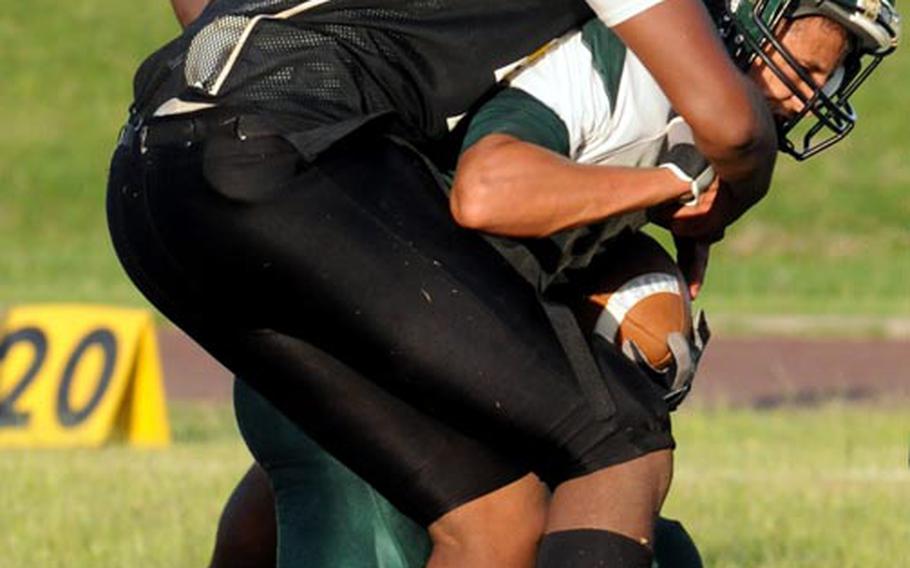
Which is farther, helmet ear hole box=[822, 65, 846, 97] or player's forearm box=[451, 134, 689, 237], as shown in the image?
helmet ear hole box=[822, 65, 846, 97]

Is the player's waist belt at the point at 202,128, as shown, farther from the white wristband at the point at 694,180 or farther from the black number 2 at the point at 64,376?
the black number 2 at the point at 64,376

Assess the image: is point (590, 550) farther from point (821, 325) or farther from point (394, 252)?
point (821, 325)

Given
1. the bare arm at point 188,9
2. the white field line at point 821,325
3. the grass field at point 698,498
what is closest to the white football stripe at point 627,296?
the bare arm at point 188,9

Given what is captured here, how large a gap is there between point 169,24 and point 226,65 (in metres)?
23.7

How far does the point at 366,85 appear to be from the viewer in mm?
3893

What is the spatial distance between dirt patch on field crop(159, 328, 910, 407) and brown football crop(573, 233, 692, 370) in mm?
7910

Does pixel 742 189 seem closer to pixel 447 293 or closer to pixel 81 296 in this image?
pixel 447 293

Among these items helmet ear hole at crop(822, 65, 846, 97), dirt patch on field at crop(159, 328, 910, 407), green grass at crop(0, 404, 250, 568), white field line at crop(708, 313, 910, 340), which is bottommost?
white field line at crop(708, 313, 910, 340)

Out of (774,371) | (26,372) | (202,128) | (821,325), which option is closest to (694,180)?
(202,128)

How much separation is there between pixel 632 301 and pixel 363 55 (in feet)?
2.49

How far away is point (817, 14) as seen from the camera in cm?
414

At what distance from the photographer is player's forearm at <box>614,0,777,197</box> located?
371 cm

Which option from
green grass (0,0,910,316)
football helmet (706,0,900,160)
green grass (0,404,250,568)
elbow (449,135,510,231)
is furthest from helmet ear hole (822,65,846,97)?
green grass (0,0,910,316)

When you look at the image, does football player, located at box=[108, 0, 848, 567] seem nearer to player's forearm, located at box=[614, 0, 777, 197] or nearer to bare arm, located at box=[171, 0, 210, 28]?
player's forearm, located at box=[614, 0, 777, 197]
